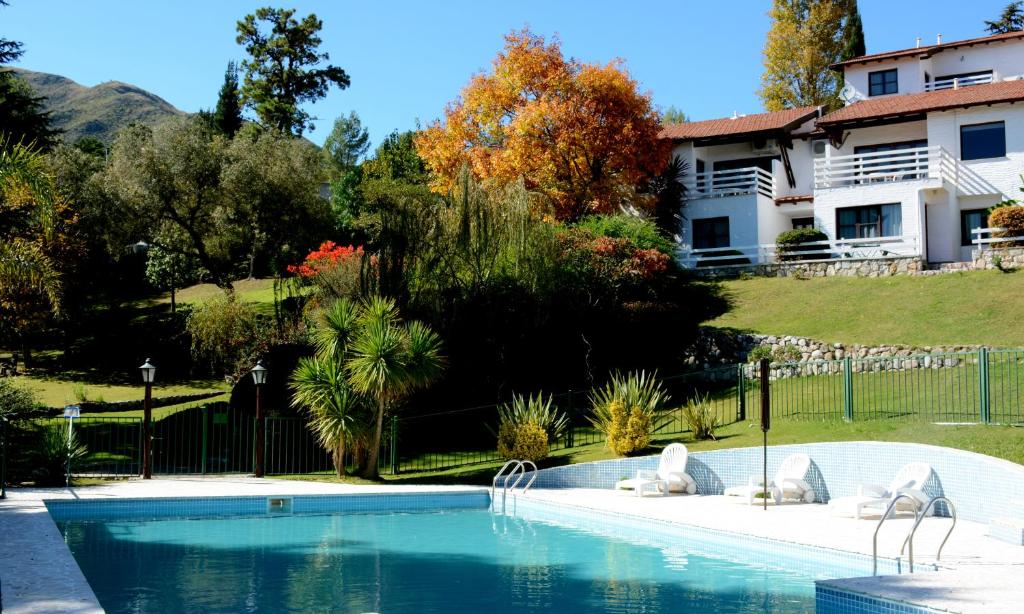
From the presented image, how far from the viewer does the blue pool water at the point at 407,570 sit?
32.0 ft

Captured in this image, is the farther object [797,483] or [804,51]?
[804,51]

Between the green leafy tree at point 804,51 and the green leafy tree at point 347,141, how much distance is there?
33.4 meters

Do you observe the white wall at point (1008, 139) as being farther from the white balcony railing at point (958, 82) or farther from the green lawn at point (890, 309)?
the white balcony railing at point (958, 82)

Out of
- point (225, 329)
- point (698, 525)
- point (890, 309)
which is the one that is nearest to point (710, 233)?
point (890, 309)

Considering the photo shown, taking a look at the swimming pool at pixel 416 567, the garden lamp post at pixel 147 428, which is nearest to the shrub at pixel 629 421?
the swimming pool at pixel 416 567

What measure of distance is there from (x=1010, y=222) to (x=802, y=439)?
15.4 metres

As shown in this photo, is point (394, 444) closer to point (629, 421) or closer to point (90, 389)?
point (629, 421)

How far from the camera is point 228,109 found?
55.8 m

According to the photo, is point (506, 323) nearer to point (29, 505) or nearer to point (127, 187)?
point (29, 505)

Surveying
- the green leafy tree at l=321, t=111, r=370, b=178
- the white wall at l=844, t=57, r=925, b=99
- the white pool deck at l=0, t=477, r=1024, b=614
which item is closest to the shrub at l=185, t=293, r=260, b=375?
the white pool deck at l=0, t=477, r=1024, b=614

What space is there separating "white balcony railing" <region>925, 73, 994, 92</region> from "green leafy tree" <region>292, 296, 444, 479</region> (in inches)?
1172

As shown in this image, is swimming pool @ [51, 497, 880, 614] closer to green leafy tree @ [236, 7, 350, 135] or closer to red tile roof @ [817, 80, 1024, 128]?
red tile roof @ [817, 80, 1024, 128]

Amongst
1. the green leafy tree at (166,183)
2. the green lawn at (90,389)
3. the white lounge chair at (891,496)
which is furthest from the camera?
the green leafy tree at (166,183)

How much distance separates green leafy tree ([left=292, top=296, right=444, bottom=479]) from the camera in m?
18.3
